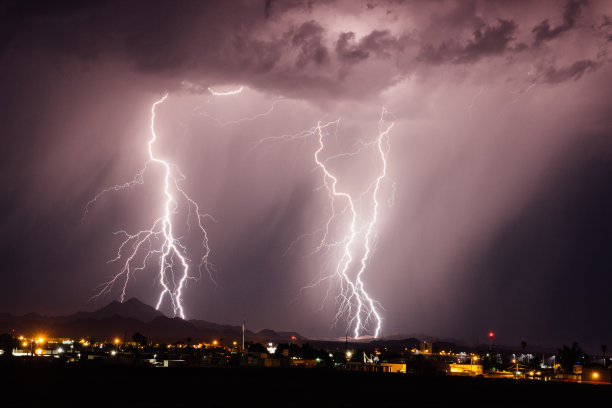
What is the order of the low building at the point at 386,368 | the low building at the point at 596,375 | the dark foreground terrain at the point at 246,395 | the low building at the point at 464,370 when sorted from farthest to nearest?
the low building at the point at 464,370 < the low building at the point at 386,368 < the low building at the point at 596,375 < the dark foreground terrain at the point at 246,395

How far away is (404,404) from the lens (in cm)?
2783

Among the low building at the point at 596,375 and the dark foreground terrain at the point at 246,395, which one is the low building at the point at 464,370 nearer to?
the low building at the point at 596,375

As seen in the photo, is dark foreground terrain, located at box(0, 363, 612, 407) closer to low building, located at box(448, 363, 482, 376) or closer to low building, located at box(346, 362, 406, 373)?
low building, located at box(346, 362, 406, 373)

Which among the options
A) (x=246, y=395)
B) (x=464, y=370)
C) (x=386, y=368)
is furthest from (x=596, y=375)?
(x=246, y=395)

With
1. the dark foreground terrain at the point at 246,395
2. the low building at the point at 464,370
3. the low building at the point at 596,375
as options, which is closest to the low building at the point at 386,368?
the low building at the point at 464,370

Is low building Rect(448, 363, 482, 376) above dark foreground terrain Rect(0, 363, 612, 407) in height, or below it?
below

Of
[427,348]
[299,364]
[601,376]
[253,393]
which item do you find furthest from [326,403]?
[427,348]

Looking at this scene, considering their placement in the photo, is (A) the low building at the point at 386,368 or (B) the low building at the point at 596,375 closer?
(B) the low building at the point at 596,375

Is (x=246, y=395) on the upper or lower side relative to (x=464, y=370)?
upper

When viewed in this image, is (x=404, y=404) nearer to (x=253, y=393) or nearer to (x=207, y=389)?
(x=253, y=393)

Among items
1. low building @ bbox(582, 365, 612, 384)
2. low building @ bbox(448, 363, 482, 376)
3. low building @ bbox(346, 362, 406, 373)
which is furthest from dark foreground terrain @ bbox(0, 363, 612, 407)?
low building @ bbox(448, 363, 482, 376)

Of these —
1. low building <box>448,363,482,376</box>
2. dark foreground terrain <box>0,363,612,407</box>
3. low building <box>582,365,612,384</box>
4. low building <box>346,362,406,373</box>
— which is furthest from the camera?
low building <box>448,363,482,376</box>

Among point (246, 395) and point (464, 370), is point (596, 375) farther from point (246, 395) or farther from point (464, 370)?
point (246, 395)

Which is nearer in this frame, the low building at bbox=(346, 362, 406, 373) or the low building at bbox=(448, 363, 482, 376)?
the low building at bbox=(346, 362, 406, 373)
